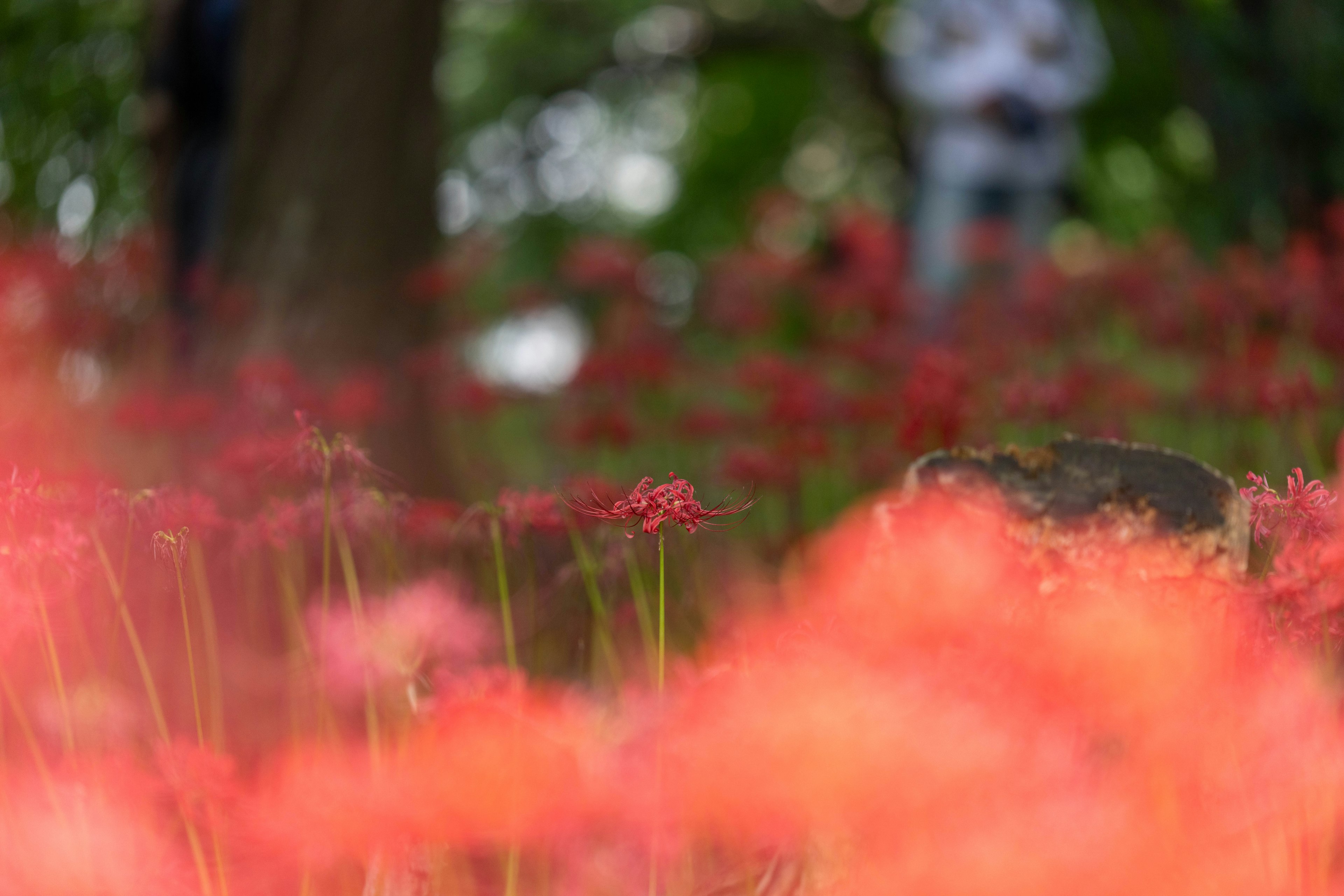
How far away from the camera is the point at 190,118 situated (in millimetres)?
3889

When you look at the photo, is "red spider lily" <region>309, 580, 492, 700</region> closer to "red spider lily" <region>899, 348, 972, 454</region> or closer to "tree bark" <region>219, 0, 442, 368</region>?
"red spider lily" <region>899, 348, 972, 454</region>

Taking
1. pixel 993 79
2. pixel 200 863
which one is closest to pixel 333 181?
pixel 200 863

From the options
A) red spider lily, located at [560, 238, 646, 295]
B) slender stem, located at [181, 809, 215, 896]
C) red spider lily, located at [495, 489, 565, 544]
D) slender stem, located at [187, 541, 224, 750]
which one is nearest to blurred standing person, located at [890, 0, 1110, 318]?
red spider lily, located at [560, 238, 646, 295]

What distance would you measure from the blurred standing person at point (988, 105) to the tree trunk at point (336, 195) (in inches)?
85.3

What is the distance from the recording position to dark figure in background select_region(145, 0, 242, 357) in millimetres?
3709

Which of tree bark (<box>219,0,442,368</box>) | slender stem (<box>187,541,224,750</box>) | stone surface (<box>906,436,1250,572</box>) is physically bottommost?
slender stem (<box>187,541,224,750</box>)

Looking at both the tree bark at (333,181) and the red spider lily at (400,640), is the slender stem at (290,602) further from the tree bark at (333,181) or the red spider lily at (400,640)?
the tree bark at (333,181)

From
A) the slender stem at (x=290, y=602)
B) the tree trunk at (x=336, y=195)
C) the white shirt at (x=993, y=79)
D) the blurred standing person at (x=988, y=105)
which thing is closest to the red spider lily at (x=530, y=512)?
the slender stem at (x=290, y=602)

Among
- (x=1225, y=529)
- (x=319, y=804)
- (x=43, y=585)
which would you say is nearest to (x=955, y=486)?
(x=1225, y=529)

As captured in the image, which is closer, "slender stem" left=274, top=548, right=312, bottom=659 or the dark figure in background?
"slender stem" left=274, top=548, right=312, bottom=659

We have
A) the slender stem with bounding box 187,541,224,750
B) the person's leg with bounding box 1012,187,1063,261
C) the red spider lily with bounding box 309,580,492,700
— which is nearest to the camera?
the red spider lily with bounding box 309,580,492,700

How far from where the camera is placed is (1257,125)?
503 centimetres

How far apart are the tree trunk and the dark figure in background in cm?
67

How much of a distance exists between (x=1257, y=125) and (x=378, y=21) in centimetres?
374
